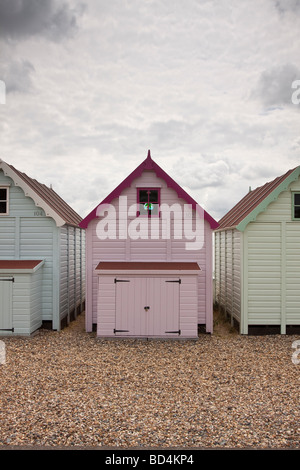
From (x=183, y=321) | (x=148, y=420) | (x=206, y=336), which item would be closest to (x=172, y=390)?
(x=148, y=420)

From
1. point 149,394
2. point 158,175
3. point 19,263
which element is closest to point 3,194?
point 19,263

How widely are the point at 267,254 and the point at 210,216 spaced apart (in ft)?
8.80

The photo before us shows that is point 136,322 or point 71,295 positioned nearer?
point 136,322

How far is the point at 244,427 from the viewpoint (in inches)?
278

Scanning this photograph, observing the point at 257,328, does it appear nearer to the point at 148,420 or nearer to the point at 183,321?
the point at 183,321

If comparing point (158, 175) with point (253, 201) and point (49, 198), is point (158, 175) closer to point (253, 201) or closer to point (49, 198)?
point (253, 201)

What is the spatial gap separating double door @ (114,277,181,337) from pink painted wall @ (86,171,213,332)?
1.62 meters

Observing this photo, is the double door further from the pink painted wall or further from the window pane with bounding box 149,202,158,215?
the window pane with bounding box 149,202,158,215

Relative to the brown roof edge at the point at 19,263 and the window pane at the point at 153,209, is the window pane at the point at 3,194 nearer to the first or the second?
the brown roof edge at the point at 19,263

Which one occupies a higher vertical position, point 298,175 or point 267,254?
point 298,175

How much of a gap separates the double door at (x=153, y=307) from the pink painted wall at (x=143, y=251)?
162 cm

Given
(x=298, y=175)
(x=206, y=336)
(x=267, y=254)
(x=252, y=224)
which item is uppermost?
(x=298, y=175)

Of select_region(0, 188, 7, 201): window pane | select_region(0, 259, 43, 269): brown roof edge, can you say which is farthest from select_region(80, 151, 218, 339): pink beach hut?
select_region(0, 188, 7, 201): window pane

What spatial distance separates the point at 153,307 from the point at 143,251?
8.17 feet
